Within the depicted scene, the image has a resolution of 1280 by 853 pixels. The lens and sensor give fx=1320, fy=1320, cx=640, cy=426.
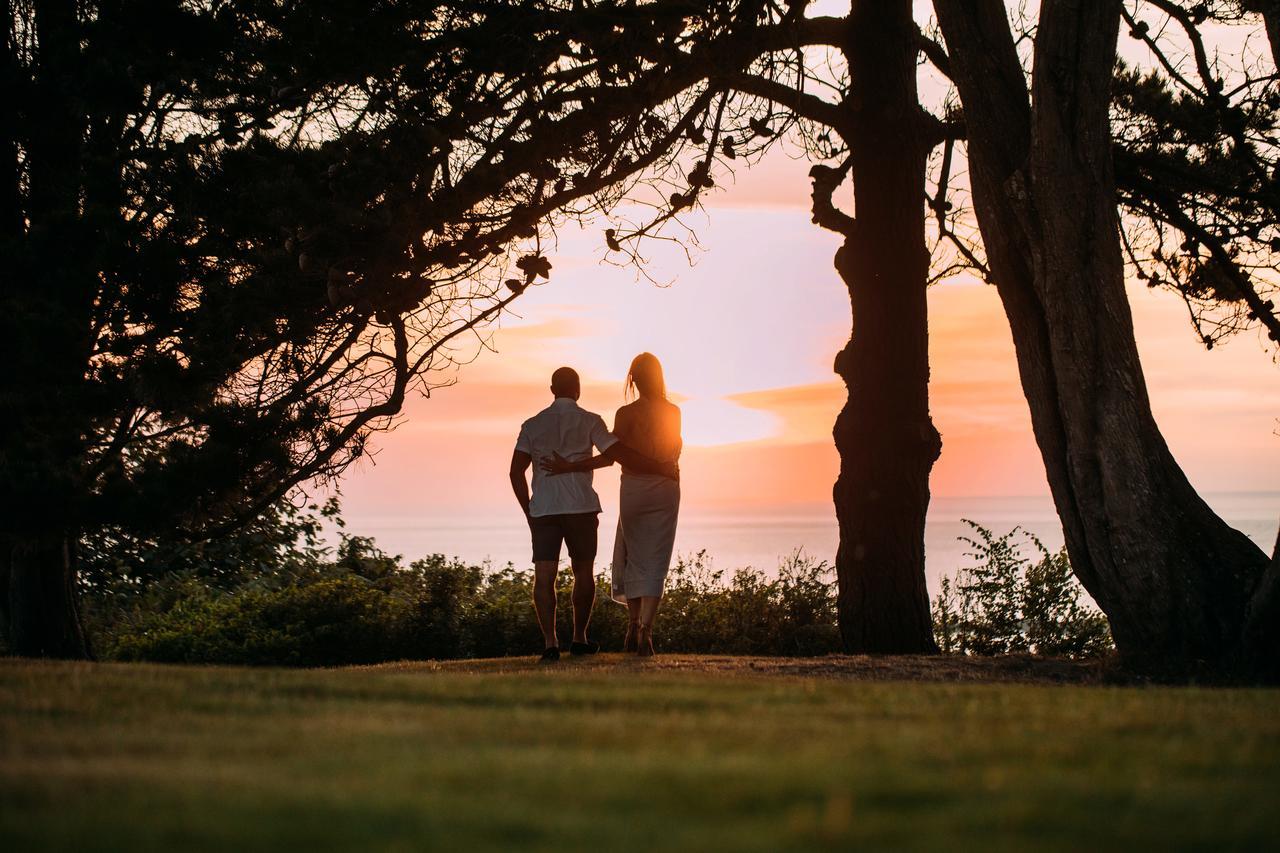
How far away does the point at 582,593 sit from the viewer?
415 inches

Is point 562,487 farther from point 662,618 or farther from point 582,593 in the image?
point 662,618

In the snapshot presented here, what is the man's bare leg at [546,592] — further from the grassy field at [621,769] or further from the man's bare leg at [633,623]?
the grassy field at [621,769]

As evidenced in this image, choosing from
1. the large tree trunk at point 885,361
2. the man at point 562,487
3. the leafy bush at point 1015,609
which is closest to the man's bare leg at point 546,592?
the man at point 562,487

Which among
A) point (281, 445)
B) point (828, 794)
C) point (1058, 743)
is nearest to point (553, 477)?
point (281, 445)

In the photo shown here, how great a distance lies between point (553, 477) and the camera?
33.9 ft

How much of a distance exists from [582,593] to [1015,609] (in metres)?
5.94

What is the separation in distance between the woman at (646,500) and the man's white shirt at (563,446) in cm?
17

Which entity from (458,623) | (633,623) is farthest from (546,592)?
(458,623)

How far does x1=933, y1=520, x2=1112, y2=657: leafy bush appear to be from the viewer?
14016mm

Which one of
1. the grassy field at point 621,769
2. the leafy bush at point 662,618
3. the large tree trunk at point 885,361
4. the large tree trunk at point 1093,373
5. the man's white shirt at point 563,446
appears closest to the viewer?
the grassy field at point 621,769

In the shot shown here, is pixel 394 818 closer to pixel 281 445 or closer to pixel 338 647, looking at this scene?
pixel 281 445

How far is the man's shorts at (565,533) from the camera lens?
10.3 meters

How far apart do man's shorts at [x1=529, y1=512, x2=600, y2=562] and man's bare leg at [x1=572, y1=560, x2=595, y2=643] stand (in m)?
0.08

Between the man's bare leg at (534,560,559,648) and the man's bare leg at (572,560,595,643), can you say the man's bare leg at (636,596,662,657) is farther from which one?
the man's bare leg at (534,560,559,648)
